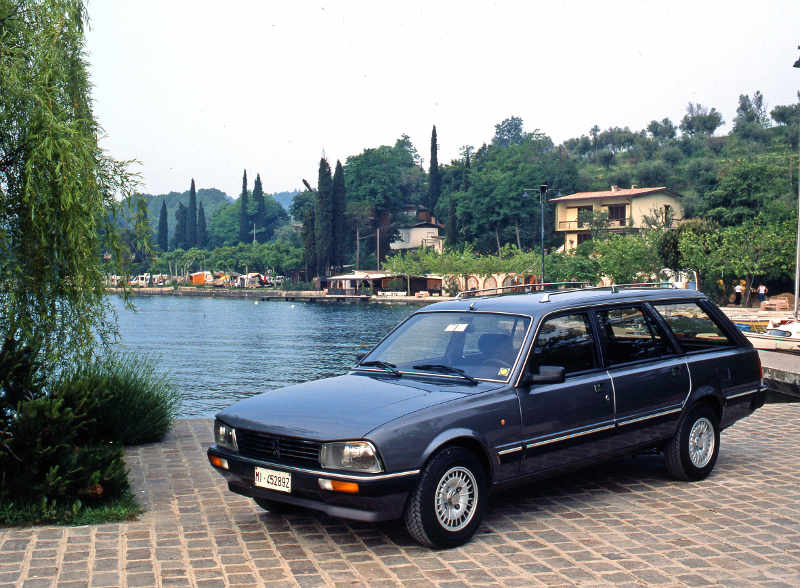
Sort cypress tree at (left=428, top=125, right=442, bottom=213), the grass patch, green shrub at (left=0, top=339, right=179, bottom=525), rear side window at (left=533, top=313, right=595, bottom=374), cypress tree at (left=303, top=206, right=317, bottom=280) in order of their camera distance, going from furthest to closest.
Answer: cypress tree at (left=428, top=125, right=442, bottom=213)
cypress tree at (left=303, top=206, right=317, bottom=280)
rear side window at (left=533, top=313, right=595, bottom=374)
green shrub at (left=0, top=339, right=179, bottom=525)
the grass patch

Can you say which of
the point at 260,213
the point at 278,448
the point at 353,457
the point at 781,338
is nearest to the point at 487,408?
the point at 353,457

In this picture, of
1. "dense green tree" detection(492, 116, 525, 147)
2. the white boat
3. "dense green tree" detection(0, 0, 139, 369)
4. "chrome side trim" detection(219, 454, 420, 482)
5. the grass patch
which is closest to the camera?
"chrome side trim" detection(219, 454, 420, 482)

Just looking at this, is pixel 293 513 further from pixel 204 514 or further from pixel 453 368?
pixel 453 368

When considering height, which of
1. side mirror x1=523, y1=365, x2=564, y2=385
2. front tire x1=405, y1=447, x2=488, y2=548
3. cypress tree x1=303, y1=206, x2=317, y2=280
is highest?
cypress tree x1=303, y1=206, x2=317, y2=280

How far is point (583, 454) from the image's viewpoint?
256 inches

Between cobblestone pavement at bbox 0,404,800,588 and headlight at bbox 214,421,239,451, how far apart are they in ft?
2.03

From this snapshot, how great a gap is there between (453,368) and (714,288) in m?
51.8

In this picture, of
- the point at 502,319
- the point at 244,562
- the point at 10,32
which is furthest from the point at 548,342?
the point at 10,32

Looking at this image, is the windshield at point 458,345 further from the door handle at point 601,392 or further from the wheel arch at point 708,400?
the wheel arch at point 708,400

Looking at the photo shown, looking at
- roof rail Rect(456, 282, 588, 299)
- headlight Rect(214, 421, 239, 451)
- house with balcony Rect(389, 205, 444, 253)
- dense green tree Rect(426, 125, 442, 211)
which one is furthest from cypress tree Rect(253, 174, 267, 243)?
headlight Rect(214, 421, 239, 451)

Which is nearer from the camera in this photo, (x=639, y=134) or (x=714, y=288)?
(x=714, y=288)

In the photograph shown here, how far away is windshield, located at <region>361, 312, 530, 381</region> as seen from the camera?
20.6 ft

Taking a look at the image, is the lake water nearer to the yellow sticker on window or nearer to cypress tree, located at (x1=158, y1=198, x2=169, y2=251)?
the yellow sticker on window

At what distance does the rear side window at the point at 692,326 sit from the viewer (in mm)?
7648
